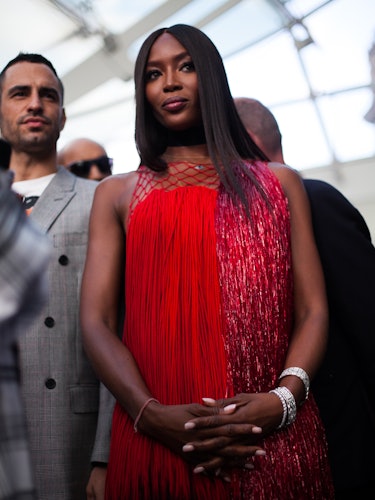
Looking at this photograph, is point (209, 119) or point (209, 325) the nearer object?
point (209, 325)

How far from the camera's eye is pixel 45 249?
87cm

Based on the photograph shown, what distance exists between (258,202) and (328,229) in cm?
20

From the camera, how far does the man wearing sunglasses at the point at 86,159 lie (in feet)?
9.16

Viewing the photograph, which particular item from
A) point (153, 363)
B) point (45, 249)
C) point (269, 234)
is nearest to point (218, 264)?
point (269, 234)

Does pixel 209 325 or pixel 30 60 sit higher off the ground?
pixel 30 60

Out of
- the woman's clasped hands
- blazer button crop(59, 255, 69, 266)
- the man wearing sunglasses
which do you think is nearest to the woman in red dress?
the woman's clasped hands

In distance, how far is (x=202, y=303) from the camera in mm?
1538

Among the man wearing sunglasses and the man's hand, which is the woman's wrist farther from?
the man wearing sunglasses

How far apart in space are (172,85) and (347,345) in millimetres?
722

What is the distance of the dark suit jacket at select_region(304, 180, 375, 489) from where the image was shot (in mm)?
1611

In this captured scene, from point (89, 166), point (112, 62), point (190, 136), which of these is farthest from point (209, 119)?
point (112, 62)

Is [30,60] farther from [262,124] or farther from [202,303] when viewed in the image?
[202,303]

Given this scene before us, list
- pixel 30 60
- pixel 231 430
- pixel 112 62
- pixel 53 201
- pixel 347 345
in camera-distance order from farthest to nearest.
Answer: pixel 112 62 → pixel 30 60 → pixel 53 201 → pixel 347 345 → pixel 231 430

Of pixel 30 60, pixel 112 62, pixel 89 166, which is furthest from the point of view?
pixel 112 62
